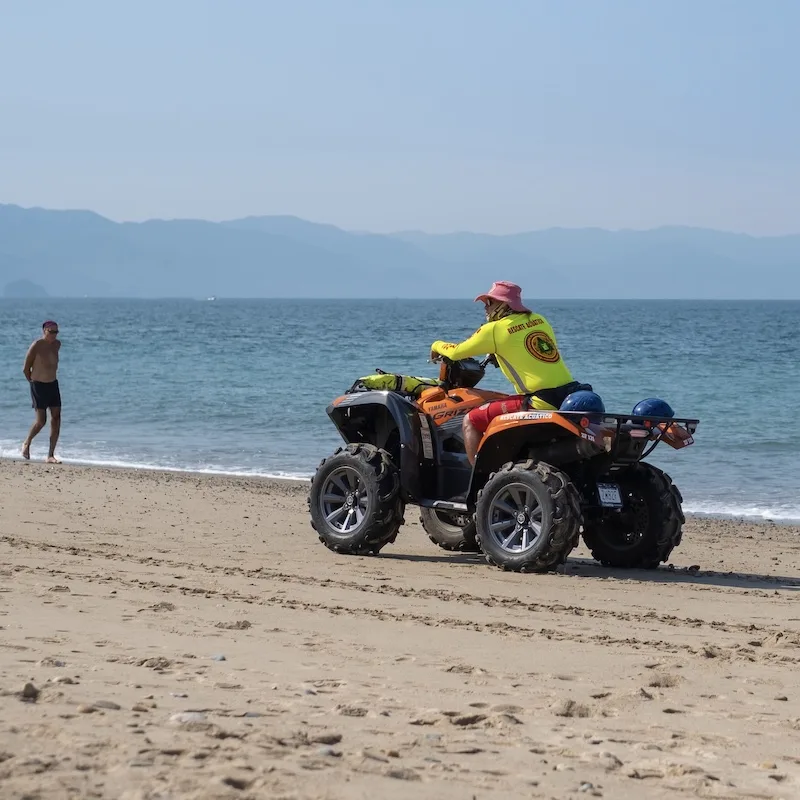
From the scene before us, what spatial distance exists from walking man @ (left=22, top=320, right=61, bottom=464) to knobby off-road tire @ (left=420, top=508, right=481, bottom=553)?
23.1ft

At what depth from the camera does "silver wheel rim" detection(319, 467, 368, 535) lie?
30.2 feet

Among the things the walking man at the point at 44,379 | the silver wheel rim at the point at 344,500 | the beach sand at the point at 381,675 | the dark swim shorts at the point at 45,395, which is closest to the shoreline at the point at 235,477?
the walking man at the point at 44,379

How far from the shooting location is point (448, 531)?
32.0ft

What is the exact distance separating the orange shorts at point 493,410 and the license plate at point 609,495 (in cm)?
71

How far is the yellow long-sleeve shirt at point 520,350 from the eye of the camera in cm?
854

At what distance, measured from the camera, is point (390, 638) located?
611cm

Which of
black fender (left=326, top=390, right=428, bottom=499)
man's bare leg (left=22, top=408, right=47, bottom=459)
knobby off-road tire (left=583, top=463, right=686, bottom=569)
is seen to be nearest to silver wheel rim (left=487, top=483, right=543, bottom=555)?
knobby off-road tire (left=583, top=463, right=686, bottom=569)

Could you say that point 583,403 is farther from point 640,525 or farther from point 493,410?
point 640,525

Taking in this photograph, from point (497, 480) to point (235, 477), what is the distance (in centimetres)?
678

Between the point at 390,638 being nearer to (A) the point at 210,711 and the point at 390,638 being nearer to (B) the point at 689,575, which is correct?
(A) the point at 210,711

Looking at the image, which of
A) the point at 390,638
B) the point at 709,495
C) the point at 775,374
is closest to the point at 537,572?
the point at 390,638

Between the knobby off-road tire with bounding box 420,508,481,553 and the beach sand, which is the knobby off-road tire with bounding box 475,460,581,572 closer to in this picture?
the beach sand

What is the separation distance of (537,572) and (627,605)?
1.08m

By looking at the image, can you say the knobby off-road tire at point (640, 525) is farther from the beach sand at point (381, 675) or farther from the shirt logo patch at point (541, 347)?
the shirt logo patch at point (541, 347)
